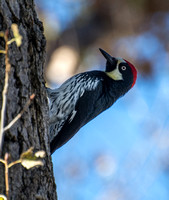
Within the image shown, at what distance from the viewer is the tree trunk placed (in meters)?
1.97

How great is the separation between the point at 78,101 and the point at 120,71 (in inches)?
32.4

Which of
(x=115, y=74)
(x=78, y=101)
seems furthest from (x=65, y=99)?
(x=115, y=74)

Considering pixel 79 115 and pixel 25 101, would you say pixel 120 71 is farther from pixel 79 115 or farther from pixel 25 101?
pixel 25 101

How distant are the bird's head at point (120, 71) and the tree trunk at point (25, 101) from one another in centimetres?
216

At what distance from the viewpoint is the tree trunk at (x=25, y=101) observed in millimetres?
1969

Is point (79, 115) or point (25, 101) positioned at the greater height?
point (79, 115)

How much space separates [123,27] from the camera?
721 cm

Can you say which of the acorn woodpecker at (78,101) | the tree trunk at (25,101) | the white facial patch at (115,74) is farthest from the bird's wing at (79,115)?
the tree trunk at (25,101)

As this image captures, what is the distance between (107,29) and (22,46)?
195 inches

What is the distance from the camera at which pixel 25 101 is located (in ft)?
7.05

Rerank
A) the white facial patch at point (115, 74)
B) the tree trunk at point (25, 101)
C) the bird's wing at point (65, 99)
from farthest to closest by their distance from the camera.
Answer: the white facial patch at point (115, 74) → the bird's wing at point (65, 99) → the tree trunk at point (25, 101)

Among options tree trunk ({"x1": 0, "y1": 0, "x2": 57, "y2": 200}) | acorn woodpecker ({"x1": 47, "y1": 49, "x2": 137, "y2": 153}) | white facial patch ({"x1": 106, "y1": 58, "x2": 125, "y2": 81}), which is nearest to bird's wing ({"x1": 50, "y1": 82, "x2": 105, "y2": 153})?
acorn woodpecker ({"x1": 47, "y1": 49, "x2": 137, "y2": 153})

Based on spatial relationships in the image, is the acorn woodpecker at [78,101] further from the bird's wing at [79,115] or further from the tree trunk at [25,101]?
the tree trunk at [25,101]

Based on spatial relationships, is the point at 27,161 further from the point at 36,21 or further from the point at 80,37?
the point at 80,37
